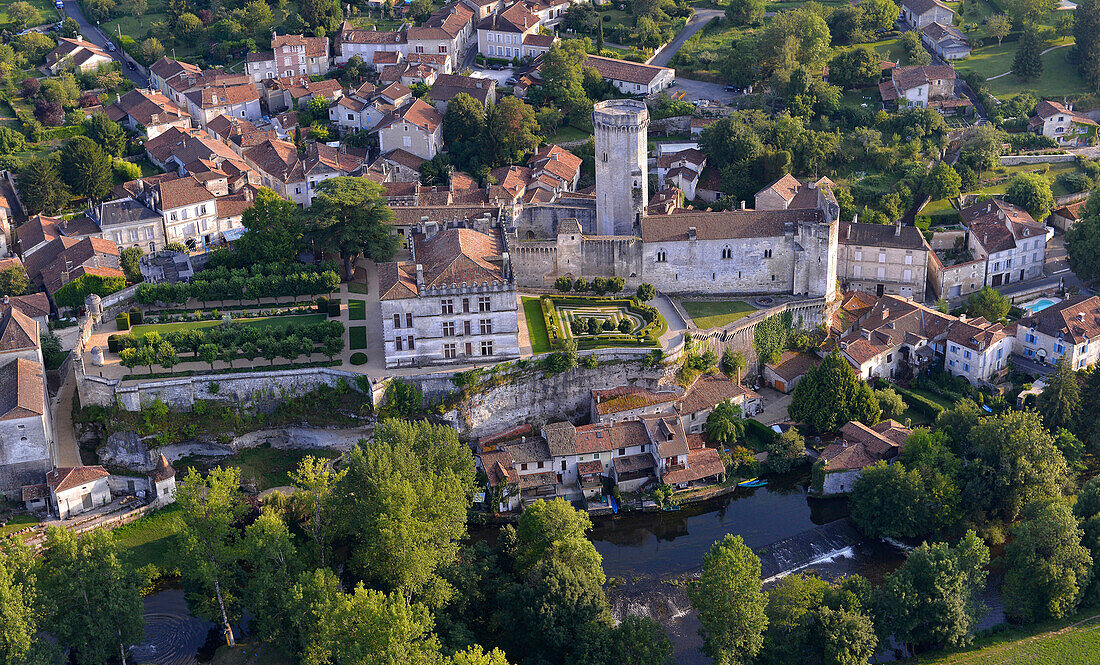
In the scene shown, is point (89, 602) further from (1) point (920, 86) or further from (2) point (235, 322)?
(1) point (920, 86)

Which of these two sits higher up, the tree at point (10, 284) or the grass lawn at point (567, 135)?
the grass lawn at point (567, 135)

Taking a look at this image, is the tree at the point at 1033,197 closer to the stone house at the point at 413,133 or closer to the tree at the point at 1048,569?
the tree at the point at 1048,569

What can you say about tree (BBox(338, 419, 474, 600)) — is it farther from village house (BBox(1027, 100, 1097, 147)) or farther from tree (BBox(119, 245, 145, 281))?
village house (BBox(1027, 100, 1097, 147))

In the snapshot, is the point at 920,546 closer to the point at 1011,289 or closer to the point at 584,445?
the point at 584,445

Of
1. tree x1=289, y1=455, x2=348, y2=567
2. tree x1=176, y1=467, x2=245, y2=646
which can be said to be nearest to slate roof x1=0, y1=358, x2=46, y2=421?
tree x1=176, y1=467, x2=245, y2=646

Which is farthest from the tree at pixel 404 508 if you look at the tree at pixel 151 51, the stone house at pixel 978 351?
the tree at pixel 151 51
